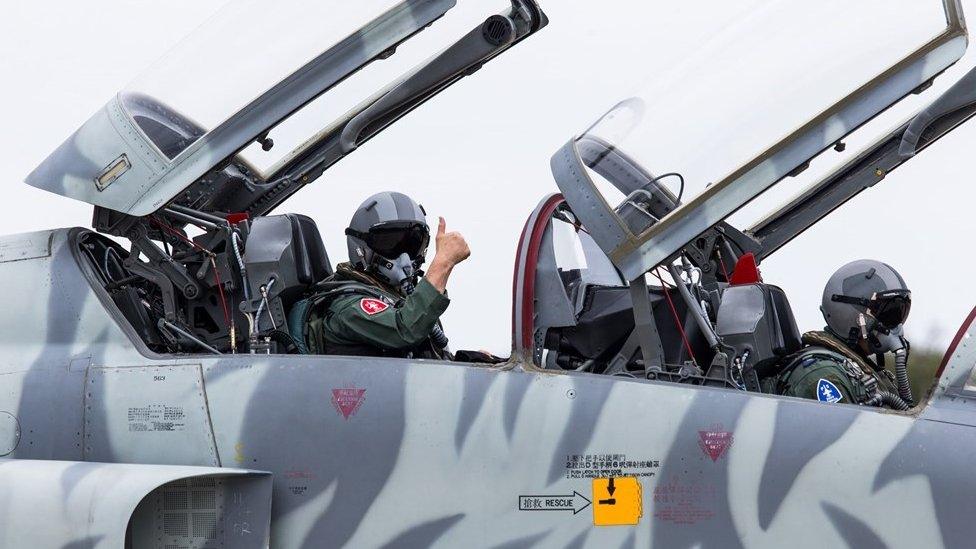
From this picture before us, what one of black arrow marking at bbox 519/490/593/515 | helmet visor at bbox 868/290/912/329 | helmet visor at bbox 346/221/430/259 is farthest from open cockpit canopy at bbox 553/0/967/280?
helmet visor at bbox 868/290/912/329

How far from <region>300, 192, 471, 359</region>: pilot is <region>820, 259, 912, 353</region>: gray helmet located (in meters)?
2.15

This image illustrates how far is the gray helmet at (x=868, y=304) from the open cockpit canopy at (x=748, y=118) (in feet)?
4.97

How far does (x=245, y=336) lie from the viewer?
6344 millimetres

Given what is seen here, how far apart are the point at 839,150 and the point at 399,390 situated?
249 centimetres

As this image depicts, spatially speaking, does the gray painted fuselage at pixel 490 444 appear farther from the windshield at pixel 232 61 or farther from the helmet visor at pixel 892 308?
the helmet visor at pixel 892 308

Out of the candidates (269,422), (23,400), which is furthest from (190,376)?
(23,400)

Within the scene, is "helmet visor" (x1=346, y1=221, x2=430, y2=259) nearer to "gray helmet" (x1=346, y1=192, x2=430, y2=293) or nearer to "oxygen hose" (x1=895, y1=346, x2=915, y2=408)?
"gray helmet" (x1=346, y1=192, x2=430, y2=293)

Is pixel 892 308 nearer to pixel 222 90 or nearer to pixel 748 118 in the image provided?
pixel 748 118

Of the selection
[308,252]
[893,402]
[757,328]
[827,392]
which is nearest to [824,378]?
[827,392]

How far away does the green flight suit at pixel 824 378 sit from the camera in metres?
5.76

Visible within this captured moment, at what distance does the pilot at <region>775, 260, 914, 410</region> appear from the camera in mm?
5876

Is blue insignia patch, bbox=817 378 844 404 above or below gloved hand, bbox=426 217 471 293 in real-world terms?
below

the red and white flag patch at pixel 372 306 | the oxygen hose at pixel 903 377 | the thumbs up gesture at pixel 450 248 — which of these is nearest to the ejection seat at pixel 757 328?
the oxygen hose at pixel 903 377

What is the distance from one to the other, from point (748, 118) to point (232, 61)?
8.04 ft
